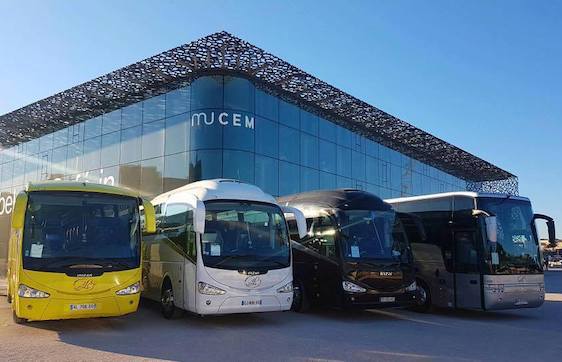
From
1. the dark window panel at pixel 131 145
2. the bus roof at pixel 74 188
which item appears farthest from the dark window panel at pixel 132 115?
the bus roof at pixel 74 188

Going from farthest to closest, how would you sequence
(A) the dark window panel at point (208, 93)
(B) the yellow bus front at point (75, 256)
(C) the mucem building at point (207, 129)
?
(A) the dark window panel at point (208, 93), (C) the mucem building at point (207, 129), (B) the yellow bus front at point (75, 256)

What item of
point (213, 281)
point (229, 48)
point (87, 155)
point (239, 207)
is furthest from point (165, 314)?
point (87, 155)

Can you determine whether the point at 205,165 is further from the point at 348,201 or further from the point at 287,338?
the point at 287,338

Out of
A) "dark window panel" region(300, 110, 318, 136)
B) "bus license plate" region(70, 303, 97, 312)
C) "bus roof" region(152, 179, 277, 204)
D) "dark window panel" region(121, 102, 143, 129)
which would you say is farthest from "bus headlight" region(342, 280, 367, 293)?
"dark window panel" region(121, 102, 143, 129)

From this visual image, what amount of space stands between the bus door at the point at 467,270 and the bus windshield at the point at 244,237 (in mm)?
4525

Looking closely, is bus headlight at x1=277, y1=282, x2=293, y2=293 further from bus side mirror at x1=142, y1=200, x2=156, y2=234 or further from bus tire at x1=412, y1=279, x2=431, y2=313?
bus tire at x1=412, y1=279, x2=431, y2=313

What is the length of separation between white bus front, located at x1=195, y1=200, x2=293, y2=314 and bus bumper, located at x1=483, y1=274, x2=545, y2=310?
480 cm

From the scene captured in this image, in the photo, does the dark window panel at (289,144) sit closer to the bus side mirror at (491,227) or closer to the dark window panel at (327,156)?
the dark window panel at (327,156)

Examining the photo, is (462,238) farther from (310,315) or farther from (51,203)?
(51,203)

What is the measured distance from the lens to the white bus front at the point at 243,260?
1048cm

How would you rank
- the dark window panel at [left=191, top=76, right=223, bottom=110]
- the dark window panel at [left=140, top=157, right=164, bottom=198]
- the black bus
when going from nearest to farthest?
the black bus
the dark window panel at [left=191, top=76, right=223, bottom=110]
the dark window panel at [left=140, top=157, right=164, bottom=198]

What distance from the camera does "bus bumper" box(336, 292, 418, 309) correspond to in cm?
1169

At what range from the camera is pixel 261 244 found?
1129cm

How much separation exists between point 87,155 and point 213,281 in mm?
24630
